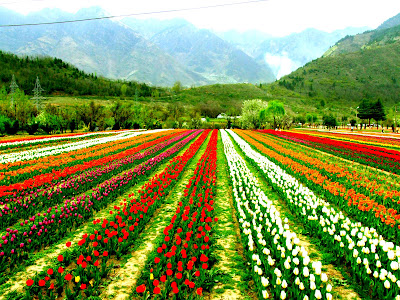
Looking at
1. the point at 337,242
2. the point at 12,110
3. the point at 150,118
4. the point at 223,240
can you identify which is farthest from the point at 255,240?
the point at 150,118

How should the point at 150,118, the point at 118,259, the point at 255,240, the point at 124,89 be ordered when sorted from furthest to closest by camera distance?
the point at 124,89 → the point at 150,118 → the point at 255,240 → the point at 118,259

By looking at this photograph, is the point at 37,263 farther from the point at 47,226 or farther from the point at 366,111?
the point at 366,111

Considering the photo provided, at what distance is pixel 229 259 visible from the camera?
5.38m

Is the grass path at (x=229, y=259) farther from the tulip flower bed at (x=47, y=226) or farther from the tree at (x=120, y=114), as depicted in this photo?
the tree at (x=120, y=114)

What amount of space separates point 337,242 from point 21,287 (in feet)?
20.8

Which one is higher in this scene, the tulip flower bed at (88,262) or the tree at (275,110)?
the tree at (275,110)

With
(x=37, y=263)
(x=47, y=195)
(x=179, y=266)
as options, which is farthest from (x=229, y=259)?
(x=47, y=195)

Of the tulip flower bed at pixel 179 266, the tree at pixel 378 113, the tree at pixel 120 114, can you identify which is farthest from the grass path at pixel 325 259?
the tree at pixel 378 113

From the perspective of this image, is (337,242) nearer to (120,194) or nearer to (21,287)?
(21,287)

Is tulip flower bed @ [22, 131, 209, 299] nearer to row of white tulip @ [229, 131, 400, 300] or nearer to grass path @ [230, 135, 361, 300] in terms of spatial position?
grass path @ [230, 135, 361, 300]

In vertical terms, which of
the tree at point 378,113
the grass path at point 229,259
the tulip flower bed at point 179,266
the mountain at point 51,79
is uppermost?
the mountain at point 51,79

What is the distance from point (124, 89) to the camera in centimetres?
16675

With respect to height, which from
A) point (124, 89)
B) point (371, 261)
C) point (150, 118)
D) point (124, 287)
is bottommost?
point (124, 287)

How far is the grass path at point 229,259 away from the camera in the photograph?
14.2 ft
